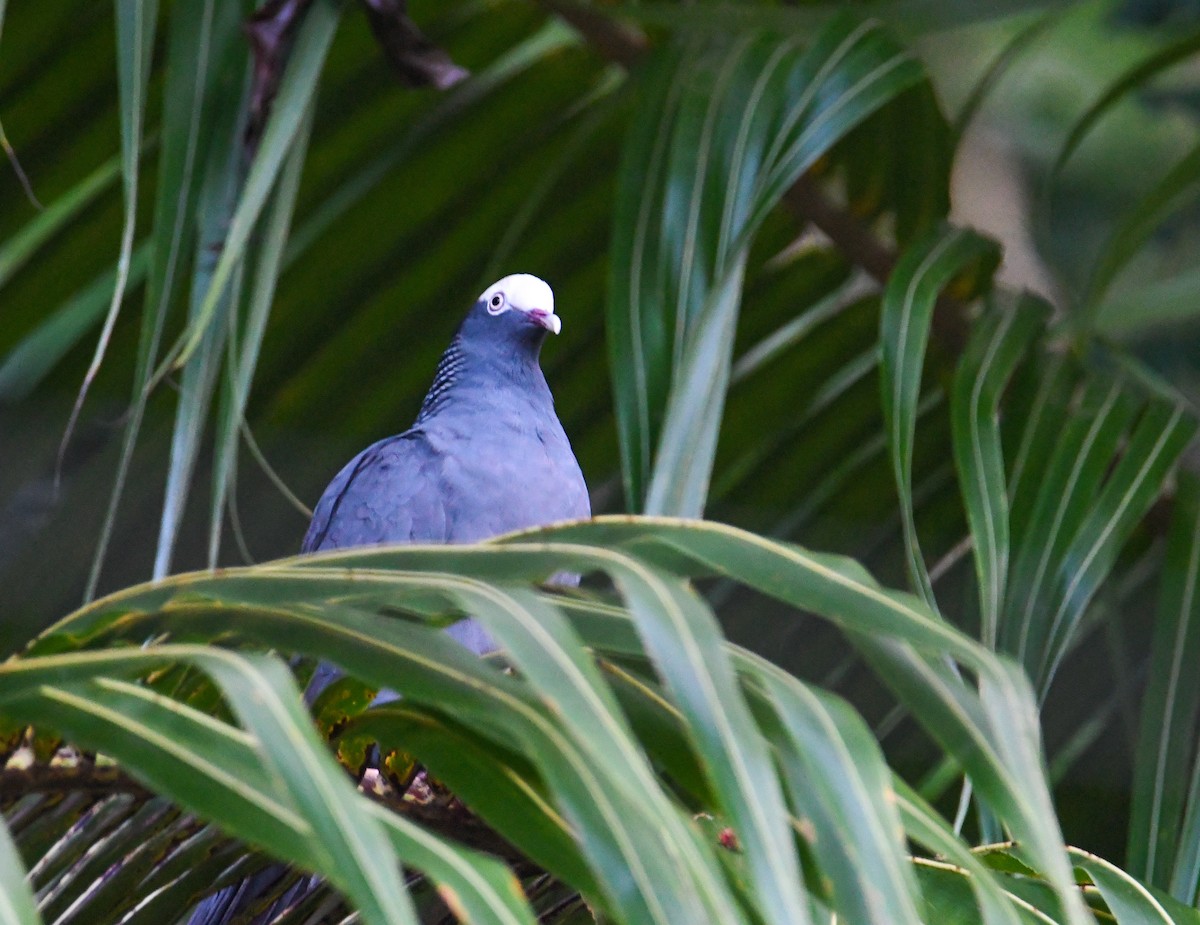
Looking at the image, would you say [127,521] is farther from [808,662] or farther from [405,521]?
[808,662]

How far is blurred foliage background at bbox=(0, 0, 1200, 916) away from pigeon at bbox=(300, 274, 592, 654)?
64 millimetres

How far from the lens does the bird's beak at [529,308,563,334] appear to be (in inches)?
53.0

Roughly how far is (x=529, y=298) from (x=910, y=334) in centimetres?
40

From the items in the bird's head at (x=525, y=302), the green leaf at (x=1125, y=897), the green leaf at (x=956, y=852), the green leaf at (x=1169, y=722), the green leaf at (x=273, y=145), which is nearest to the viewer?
the green leaf at (x=956, y=852)

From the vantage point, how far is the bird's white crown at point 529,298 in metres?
1.34

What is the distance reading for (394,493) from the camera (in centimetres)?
133

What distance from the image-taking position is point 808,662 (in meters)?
1.54

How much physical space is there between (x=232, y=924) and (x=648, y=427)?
17.5 inches

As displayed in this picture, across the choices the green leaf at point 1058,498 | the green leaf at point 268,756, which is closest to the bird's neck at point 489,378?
the green leaf at point 1058,498

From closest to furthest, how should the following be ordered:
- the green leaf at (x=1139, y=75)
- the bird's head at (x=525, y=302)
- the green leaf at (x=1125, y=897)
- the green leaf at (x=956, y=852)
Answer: the green leaf at (x=956, y=852), the green leaf at (x=1125, y=897), the green leaf at (x=1139, y=75), the bird's head at (x=525, y=302)

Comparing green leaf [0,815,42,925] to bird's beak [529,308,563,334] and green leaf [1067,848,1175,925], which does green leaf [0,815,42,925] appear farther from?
bird's beak [529,308,563,334]

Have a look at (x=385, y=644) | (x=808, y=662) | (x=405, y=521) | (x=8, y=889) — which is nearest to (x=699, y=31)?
(x=405, y=521)

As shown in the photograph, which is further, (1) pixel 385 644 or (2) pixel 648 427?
(2) pixel 648 427

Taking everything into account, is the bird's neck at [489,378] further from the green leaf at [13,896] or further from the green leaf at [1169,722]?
the green leaf at [13,896]
